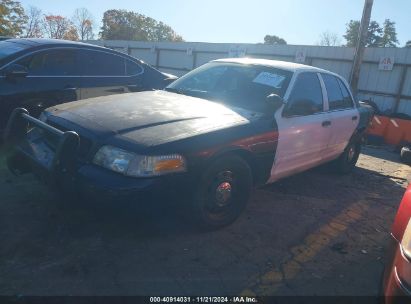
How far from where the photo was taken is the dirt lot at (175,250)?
2799 mm

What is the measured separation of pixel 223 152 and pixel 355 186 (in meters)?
3.34

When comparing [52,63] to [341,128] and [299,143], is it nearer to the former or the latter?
[299,143]


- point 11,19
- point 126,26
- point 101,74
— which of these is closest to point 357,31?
point 126,26

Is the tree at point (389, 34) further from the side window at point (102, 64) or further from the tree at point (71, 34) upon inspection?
the side window at point (102, 64)

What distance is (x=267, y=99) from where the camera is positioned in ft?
12.8

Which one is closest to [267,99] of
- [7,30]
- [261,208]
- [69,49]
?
[261,208]

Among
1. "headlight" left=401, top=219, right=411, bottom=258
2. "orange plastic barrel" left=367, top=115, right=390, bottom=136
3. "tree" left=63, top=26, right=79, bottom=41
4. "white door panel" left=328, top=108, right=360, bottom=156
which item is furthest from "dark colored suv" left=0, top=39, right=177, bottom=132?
"tree" left=63, top=26, right=79, bottom=41

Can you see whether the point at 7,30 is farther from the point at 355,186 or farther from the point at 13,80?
the point at 355,186

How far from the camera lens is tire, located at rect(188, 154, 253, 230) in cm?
330

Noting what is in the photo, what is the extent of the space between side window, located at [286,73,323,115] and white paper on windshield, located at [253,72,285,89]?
189mm

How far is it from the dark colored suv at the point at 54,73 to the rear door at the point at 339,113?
10.1ft

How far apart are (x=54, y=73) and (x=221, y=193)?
3.31m

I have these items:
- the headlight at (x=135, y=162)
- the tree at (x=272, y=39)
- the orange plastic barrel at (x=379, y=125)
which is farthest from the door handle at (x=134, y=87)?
the tree at (x=272, y=39)

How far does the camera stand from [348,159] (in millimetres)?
6312
